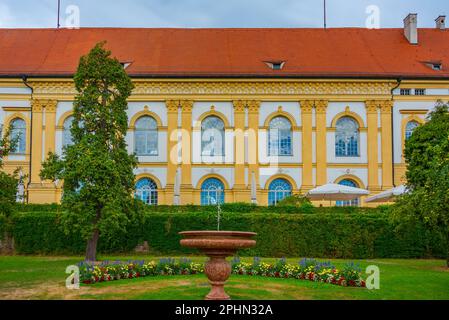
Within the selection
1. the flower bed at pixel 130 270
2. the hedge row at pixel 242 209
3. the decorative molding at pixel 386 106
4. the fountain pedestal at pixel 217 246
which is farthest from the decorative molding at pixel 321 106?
the fountain pedestal at pixel 217 246

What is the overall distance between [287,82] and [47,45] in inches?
665

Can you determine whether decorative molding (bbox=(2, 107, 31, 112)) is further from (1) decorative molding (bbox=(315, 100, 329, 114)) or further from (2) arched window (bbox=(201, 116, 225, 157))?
(1) decorative molding (bbox=(315, 100, 329, 114))

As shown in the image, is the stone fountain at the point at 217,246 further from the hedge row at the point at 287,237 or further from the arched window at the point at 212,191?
the arched window at the point at 212,191

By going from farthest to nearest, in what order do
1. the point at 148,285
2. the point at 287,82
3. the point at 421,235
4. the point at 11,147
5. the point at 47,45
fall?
1. the point at 47,45
2. the point at 287,82
3. the point at 421,235
4. the point at 11,147
5. the point at 148,285

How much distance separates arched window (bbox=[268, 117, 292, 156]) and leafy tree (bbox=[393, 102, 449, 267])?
14786mm

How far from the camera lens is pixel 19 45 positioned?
1710 inches

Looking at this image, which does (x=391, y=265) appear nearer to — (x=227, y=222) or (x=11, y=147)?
(x=227, y=222)

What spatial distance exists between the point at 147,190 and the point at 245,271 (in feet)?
72.8

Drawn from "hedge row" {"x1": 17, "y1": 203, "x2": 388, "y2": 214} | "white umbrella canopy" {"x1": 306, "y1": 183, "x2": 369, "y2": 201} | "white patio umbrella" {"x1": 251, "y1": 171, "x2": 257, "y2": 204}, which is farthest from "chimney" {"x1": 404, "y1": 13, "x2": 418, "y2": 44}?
"hedge row" {"x1": 17, "y1": 203, "x2": 388, "y2": 214}

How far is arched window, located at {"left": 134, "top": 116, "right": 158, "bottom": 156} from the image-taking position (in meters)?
40.9

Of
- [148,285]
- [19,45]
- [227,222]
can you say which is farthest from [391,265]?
[19,45]

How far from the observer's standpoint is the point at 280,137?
4091 centimetres

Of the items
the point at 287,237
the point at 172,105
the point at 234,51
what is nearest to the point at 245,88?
the point at 234,51

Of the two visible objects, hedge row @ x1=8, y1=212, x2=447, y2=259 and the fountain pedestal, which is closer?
the fountain pedestal
